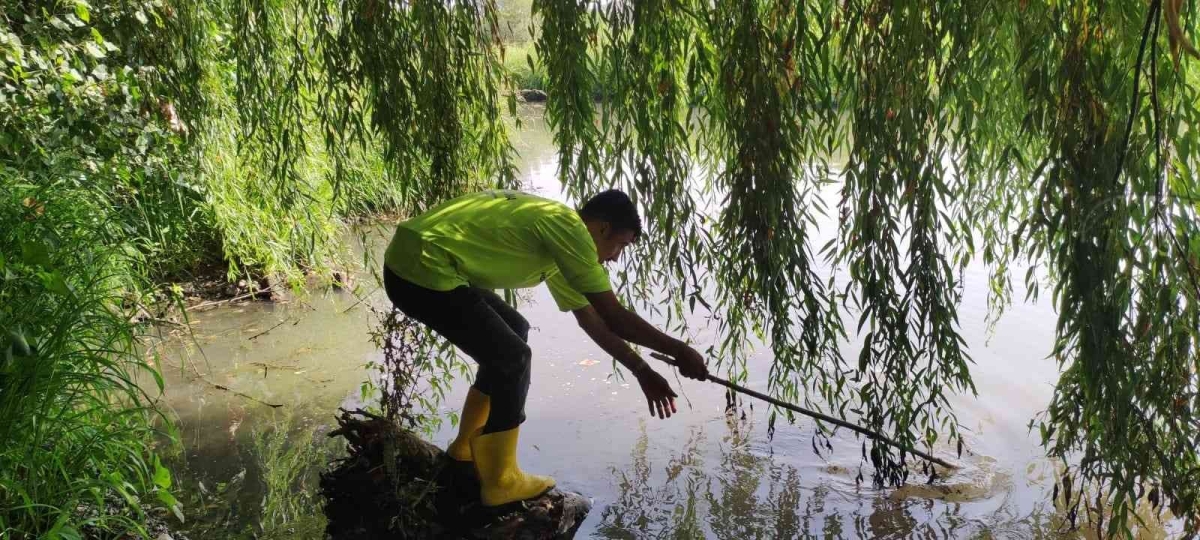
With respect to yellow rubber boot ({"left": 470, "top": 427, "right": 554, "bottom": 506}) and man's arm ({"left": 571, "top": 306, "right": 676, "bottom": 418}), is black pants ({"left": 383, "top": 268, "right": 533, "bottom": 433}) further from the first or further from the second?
man's arm ({"left": 571, "top": 306, "right": 676, "bottom": 418})

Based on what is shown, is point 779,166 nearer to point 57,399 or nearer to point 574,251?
point 574,251

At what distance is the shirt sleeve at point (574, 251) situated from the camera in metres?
2.76

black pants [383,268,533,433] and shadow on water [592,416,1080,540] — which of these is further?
shadow on water [592,416,1080,540]

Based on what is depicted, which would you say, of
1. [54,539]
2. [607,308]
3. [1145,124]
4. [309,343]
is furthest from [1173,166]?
[309,343]

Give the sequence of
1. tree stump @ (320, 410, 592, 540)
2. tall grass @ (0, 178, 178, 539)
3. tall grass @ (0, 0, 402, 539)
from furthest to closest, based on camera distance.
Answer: tree stump @ (320, 410, 592, 540), tall grass @ (0, 0, 402, 539), tall grass @ (0, 178, 178, 539)

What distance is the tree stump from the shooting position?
323 centimetres

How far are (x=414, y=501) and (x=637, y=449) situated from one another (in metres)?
1.25

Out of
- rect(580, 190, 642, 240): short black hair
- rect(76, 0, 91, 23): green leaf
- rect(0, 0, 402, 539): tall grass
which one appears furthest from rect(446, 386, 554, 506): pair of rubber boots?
rect(76, 0, 91, 23): green leaf

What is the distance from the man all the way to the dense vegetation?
40cm

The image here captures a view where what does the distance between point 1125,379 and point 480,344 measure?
5.85 feet

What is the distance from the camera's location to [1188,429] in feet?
8.16

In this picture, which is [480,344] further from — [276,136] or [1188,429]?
[1188,429]

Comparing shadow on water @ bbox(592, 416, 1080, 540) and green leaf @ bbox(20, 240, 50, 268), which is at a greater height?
green leaf @ bbox(20, 240, 50, 268)

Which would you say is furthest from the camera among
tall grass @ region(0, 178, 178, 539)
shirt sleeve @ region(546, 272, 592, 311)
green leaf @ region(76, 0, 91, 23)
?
green leaf @ region(76, 0, 91, 23)
